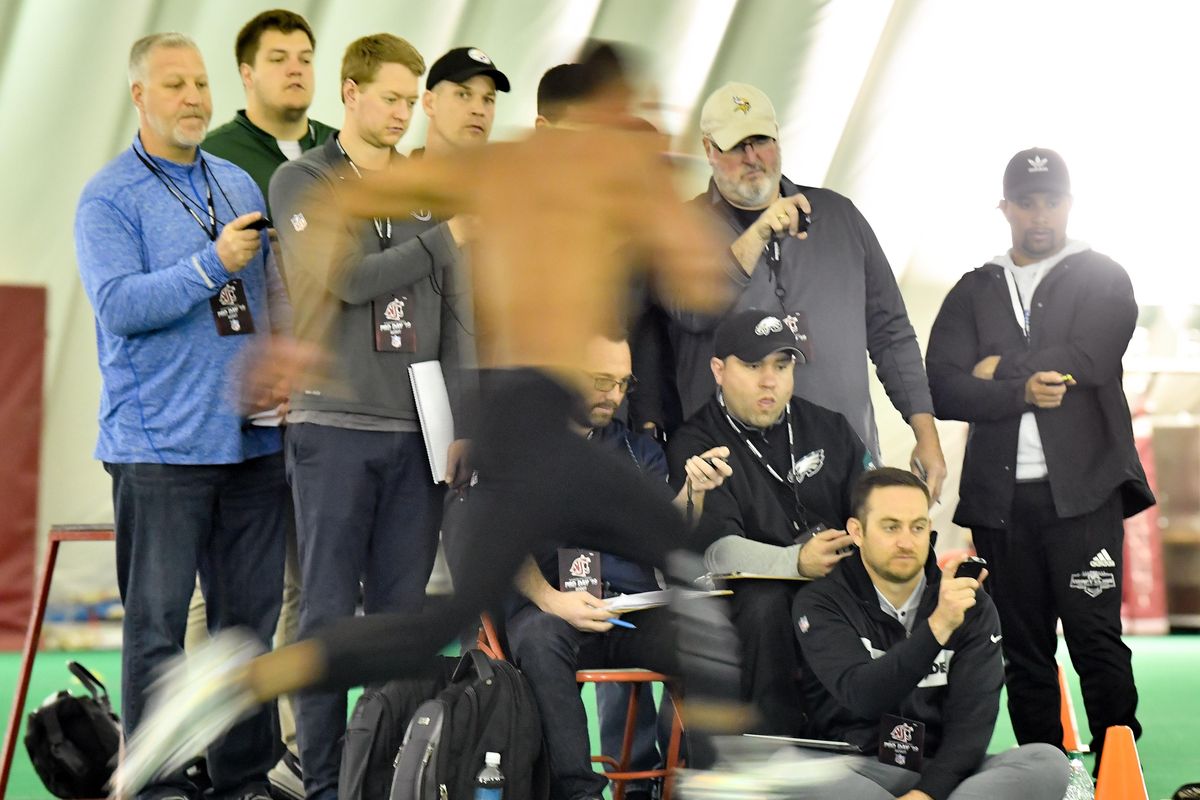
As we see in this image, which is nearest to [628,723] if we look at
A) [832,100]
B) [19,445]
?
[832,100]

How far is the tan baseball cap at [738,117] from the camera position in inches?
183

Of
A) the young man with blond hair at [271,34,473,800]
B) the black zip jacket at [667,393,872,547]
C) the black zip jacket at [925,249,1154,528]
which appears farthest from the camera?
the black zip jacket at [925,249,1154,528]

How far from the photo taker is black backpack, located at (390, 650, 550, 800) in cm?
361

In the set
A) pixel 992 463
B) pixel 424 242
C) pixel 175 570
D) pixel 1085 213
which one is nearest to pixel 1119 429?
pixel 992 463

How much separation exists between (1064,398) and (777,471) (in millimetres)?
1234

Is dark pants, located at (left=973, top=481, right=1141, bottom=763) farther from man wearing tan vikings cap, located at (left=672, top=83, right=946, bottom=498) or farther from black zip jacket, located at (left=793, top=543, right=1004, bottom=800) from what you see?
black zip jacket, located at (left=793, top=543, right=1004, bottom=800)

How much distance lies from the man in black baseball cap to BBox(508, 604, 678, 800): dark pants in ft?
4.80

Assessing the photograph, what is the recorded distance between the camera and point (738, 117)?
4.68m

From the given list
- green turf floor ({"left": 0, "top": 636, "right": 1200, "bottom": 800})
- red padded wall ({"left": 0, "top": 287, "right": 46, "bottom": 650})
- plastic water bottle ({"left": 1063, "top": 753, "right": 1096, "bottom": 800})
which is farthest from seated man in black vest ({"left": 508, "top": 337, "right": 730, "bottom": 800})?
red padded wall ({"left": 0, "top": 287, "right": 46, "bottom": 650})

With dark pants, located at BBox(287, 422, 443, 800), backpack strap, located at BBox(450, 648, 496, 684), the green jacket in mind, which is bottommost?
backpack strap, located at BBox(450, 648, 496, 684)

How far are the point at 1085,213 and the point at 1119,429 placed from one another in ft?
12.0

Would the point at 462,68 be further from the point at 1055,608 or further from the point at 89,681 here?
the point at 1055,608

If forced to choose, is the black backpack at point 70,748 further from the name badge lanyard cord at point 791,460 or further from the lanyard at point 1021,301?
the lanyard at point 1021,301

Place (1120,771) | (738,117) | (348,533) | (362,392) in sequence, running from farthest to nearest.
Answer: (738,117) < (362,392) < (348,533) < (1120,771)
